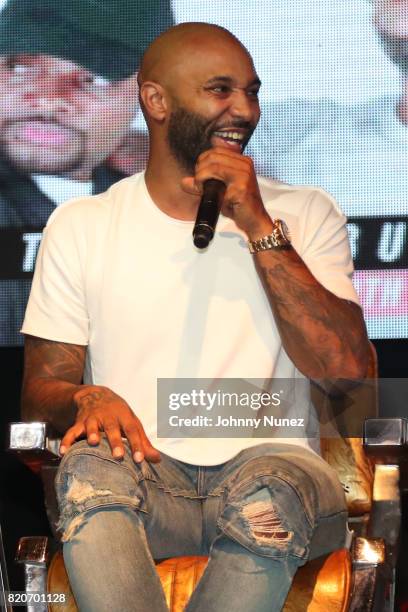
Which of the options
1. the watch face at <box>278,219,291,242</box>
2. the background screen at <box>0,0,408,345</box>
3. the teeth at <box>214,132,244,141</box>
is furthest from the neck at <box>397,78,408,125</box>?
the watch face at <box>278,219,291,242</box>

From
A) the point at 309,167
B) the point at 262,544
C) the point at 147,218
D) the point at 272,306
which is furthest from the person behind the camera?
the point at 309,167

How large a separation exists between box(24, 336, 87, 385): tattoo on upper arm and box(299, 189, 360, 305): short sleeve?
1.51 ft

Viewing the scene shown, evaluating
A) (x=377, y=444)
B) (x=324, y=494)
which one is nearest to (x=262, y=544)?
(x=324, y=494)

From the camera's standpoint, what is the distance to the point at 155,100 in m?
2.53

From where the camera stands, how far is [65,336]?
2.32 m

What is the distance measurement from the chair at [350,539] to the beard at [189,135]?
0.53m

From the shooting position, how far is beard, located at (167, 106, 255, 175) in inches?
96.1

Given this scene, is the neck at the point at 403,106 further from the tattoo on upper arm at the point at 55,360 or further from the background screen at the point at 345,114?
the tattoo on upper arm at the point at 55,360

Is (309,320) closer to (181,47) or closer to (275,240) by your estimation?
(275,240)

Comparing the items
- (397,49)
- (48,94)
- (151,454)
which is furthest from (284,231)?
(48,94)

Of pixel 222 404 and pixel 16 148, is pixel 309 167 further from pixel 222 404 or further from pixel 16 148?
pixel 222 404

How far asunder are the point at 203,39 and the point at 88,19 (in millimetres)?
682

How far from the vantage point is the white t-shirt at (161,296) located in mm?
2303

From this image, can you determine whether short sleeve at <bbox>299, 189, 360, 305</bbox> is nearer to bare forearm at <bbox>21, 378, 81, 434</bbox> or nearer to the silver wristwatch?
the silver wristwatch
